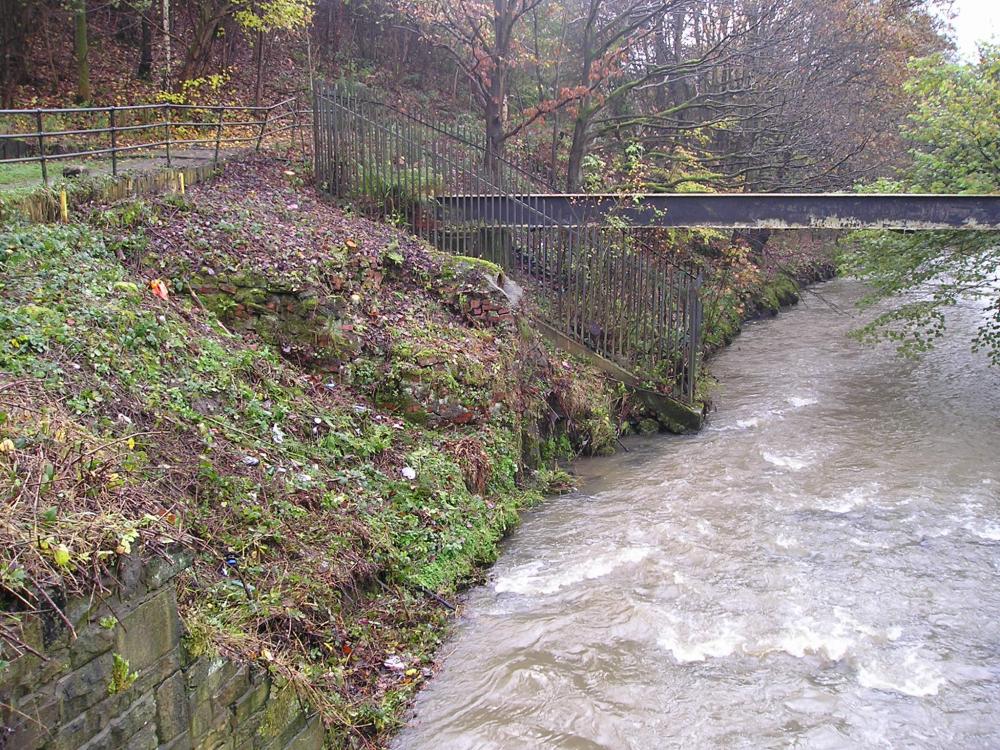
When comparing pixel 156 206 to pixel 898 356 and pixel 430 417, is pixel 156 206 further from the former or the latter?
pixel 898 356

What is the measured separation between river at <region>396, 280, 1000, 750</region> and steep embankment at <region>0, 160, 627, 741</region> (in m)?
0.62

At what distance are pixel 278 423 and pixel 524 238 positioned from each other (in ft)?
21.1

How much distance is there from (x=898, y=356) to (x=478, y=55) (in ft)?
35.7

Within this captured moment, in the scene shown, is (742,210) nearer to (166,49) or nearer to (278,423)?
(278,423)

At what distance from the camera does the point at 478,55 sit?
650 inches

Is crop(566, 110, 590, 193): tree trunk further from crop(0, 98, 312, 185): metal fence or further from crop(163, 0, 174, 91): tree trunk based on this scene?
crop(163, 0, 174, 91): tree trunk

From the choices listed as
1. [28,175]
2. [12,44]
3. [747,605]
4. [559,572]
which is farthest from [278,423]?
[12,44]

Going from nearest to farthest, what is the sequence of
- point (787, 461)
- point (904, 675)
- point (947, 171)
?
point (904, 675) → point (787, 461) → point (947, 171)

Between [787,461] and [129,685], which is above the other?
[129,685]

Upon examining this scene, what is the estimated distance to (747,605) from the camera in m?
7.06

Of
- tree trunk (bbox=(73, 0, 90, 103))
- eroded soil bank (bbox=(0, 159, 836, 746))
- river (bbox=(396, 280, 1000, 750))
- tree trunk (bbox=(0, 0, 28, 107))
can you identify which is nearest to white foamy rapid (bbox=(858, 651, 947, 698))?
river (bbox=(396, 280, 1000, 750))

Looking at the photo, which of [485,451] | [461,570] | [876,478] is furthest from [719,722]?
[876,478]

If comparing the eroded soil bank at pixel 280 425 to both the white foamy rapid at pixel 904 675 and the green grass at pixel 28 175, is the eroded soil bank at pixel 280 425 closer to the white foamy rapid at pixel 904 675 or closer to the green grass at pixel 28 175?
the green grass at pixel 28 175

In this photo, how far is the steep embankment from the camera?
4.47 m
